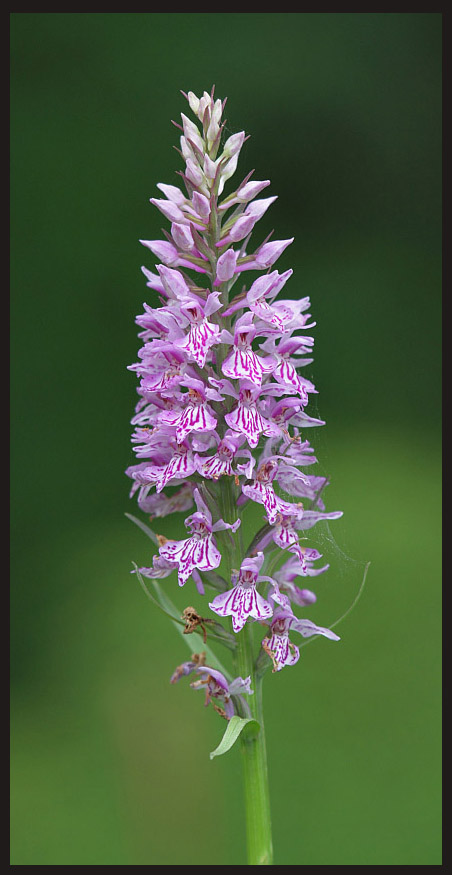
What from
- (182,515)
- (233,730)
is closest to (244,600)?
(233,730)

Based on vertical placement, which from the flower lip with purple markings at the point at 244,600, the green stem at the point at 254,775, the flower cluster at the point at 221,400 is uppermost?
the flower cluster at the point at 221,400

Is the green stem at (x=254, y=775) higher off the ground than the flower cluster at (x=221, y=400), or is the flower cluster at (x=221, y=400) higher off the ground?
the flower cluster at (x=221, y=400)

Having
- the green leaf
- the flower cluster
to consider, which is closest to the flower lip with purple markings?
the flower cluster

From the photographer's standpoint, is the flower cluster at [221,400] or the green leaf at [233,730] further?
the flower cluster at [221,400]

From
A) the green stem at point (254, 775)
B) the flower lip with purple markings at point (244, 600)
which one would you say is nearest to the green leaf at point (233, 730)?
the green stem at point (254, 775)

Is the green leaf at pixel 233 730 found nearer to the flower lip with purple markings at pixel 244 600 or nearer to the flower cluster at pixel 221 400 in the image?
the flower cluster at pixel 221 400

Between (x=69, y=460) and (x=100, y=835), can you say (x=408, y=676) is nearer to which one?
(x=100, y=835)
